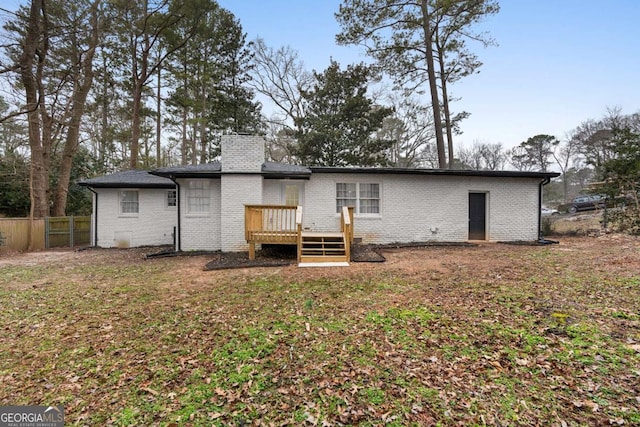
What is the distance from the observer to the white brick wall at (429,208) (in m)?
9.95

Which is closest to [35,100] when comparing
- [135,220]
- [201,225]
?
[135,220]

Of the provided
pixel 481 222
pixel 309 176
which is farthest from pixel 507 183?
pixel 309 176

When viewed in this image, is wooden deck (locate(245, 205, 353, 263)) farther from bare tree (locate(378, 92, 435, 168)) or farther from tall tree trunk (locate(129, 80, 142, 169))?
bare tree (locate(378, 92, 435, 168))

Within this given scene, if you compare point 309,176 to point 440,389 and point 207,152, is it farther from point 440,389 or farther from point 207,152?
point 207,152

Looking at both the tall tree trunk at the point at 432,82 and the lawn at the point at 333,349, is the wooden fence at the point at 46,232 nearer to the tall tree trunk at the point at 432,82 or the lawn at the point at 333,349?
the lawn at the point at 333,349

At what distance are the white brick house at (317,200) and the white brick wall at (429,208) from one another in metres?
0.04

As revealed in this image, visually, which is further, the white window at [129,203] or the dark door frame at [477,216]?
the white window at [129,203]

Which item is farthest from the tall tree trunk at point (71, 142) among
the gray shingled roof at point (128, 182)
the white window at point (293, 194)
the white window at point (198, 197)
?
the white window at point (293, 194)

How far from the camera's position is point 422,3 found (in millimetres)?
14148

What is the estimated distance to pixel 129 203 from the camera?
36.0 ft

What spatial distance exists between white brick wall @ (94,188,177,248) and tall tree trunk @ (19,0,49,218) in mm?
2845

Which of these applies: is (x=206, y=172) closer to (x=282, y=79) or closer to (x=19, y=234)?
(x=19, y=234)

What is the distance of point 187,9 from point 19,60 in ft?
27.1

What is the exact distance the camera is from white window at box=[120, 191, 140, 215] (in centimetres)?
1094
